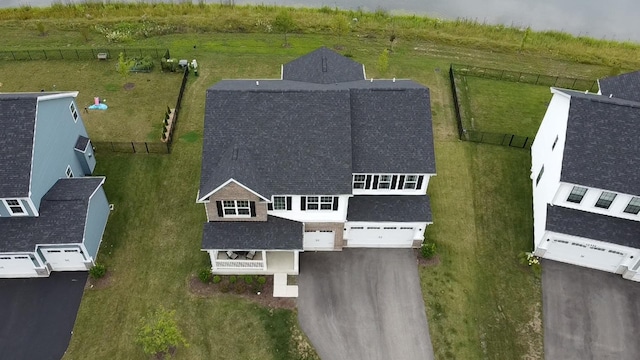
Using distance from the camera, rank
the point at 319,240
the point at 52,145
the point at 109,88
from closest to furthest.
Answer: the point at 52,145 → the point at 319,240 → the point at 109,88

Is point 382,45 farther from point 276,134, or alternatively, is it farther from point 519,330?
point 519,330

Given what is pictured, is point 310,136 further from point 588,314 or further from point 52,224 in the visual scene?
point 588,314

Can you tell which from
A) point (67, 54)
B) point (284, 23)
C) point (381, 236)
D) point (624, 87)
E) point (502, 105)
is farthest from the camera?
point (284, 23)

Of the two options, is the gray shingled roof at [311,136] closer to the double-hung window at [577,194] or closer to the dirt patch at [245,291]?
the dirt patch at [245,291]

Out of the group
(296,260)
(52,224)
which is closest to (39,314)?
(52,224)

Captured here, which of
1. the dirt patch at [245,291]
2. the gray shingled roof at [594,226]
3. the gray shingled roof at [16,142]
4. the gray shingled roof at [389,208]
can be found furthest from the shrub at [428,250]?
the gray shingled roof at [16,142]

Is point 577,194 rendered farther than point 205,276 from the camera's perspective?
Yes

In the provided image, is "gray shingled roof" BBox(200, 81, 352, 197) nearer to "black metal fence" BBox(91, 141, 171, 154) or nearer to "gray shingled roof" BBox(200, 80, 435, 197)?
"gray shingled roof" BBox(200, 80, 435, 197)

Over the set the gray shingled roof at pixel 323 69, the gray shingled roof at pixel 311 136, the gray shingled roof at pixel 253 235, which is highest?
the gray shingled roof at pixel 323 69
